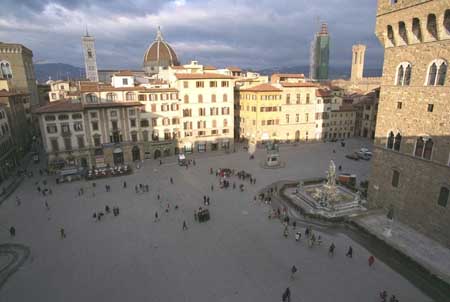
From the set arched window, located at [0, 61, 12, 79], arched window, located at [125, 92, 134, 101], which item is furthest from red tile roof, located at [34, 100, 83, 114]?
arched window, located at [0, 61, 12, 79]

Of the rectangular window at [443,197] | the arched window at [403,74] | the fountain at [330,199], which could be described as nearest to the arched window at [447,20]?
the arched window at [403,74]

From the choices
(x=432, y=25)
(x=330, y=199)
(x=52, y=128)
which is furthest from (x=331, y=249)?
(x=52, y=128)

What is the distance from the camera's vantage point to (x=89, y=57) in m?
88.2

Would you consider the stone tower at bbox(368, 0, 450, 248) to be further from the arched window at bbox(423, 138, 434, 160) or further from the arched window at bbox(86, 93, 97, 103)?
the arched window at bbox(86, 93, 97, 103)

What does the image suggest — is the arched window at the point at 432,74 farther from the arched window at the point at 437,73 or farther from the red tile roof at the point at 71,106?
the red tile roof at the point at 71,106

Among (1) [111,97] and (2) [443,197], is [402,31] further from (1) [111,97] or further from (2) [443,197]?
(1) [111,97]

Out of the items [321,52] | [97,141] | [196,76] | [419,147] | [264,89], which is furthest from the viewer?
[321,52]

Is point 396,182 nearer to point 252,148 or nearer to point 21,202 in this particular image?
point 252,148

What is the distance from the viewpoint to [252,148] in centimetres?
4956

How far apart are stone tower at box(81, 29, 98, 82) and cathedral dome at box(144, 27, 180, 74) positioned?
2764 centimetres

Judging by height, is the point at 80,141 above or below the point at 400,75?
below

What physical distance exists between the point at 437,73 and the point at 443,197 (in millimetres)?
9152

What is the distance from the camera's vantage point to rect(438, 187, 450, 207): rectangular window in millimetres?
19016

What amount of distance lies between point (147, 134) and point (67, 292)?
30.2m
